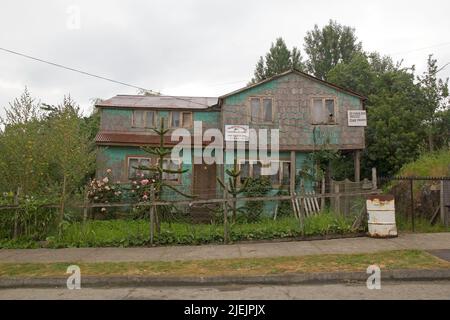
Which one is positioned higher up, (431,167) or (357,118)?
(357,118)

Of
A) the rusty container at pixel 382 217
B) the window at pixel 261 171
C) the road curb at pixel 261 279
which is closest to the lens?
the road curb at pixel 261 279

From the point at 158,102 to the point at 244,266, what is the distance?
14.7 meters

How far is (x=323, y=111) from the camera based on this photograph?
19266mm

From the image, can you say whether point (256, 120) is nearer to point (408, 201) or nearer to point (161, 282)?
point (408, 201)

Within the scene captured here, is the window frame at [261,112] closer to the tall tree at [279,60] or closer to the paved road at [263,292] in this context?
the paved road at [263,292]

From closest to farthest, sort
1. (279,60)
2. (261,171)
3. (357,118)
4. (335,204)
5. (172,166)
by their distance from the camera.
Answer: (335,204) < (172,166) < (261,171) < (357,118) < (279,60)

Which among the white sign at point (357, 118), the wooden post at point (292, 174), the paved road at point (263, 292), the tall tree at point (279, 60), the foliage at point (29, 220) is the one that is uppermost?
the tall tree at point (279, 60)

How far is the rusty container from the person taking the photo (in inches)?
429

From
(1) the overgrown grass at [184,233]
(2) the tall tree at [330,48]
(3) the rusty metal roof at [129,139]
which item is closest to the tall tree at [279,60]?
(2) the tall tree at [330,48]

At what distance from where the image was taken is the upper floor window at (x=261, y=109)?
18906 millimetres

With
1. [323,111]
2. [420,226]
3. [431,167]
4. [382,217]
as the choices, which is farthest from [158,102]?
[420,226]

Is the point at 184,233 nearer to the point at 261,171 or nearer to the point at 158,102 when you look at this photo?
the point at 261,171

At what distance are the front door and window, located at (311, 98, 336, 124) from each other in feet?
17.6
